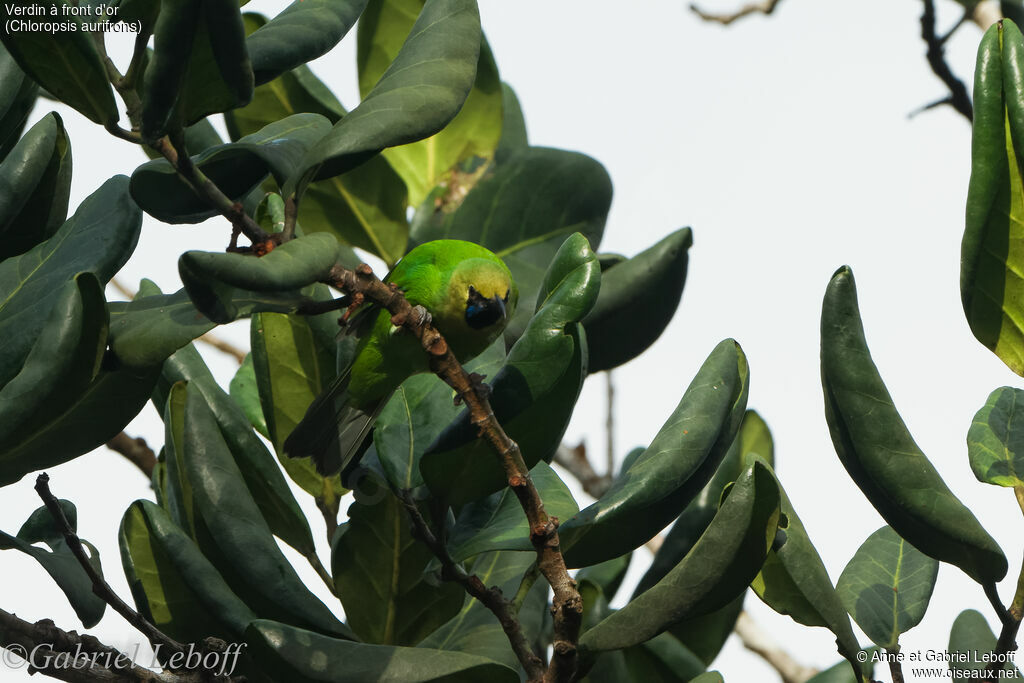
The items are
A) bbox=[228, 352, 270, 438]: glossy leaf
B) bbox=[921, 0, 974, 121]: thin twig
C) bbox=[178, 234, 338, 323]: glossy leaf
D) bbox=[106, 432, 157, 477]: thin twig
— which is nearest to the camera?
bbox=[178, 234, 338, 323]: glossy leaf

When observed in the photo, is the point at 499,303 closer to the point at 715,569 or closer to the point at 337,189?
the point at 337,189

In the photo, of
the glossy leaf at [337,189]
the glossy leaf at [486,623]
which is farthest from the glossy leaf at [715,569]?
the glossy leaf at [337,189]

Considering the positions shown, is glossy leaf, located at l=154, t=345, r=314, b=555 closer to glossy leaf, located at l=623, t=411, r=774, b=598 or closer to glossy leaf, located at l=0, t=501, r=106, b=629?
glossy leaf, located at l=0, t=501, r=106, b=629

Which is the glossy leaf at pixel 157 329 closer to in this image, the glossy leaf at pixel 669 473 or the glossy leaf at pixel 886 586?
the glossy leaf at pixel 669 473

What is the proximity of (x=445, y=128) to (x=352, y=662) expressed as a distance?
147 centimetres

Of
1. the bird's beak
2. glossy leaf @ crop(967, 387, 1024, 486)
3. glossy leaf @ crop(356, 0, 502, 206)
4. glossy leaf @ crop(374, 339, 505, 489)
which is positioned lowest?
glossy leaf @ crop(967, 387, 1024, 486)

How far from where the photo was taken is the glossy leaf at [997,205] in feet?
4.36

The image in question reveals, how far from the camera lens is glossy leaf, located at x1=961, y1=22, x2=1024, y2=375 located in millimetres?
1328

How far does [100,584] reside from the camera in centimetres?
150

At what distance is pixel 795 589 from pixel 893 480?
1.10ft

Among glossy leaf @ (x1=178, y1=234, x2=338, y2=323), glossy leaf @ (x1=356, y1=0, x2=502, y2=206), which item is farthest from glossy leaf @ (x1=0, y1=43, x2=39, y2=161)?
glossy leaf @ (x1=356, y1=0, x2=502, y2=206)

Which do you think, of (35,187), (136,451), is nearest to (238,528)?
(35,187)

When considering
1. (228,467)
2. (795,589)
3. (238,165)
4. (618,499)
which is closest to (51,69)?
(238,165)

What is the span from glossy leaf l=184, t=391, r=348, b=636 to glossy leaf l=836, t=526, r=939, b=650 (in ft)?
2.88
